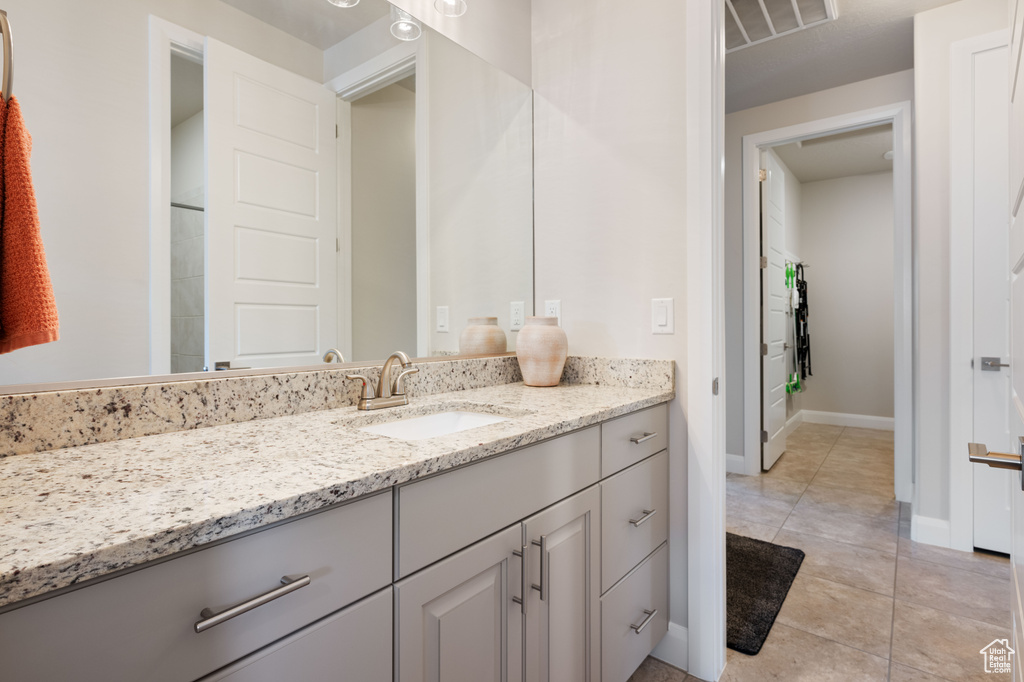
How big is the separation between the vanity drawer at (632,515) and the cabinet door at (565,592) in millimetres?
44

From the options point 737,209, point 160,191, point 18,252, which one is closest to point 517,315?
point 160,191

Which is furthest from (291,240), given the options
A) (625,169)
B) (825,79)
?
(825,79)

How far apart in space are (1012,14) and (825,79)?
8.80ft

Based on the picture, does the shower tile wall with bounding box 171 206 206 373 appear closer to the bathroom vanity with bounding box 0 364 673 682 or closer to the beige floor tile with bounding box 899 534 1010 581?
the bathroom vanity with bounding box 0 364 673 682

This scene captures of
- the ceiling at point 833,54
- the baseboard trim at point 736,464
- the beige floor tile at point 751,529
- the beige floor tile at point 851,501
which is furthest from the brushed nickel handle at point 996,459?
the baseboard trim at point 736,464

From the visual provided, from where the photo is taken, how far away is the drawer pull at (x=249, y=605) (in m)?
0.54

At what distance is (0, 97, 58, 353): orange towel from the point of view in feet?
2.29

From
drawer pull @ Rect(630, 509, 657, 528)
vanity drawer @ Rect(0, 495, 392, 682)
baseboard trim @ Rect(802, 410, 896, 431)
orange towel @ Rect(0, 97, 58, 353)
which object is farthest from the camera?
baseboard trim @ Rect(802, 410, 896, 431)

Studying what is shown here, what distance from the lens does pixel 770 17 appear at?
2.35 m

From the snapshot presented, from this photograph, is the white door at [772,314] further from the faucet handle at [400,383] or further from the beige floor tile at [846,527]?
the faucet handle at [400,383]

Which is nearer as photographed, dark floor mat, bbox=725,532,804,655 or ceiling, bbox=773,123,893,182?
dark floor mat, bbox=725,532,804,655

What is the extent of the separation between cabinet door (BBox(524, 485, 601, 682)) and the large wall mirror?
2.36 ft

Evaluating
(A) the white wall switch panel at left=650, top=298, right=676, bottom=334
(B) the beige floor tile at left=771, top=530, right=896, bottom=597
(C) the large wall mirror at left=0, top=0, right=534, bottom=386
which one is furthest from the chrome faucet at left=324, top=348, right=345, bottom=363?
(B) the beige floor tile at left=771, top=530, right=896, bottom=597

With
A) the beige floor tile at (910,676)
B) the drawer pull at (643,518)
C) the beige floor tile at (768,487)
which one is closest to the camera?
the drawer pull at (643,518)
